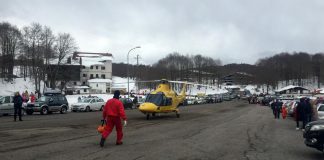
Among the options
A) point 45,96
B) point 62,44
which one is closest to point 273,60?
point 62,44

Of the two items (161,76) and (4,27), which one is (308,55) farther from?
(4,27)

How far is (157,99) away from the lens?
27516mm

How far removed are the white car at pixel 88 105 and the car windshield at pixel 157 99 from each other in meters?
14.8

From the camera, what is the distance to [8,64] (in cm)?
8569

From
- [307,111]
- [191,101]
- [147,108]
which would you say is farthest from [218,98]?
[307,111]

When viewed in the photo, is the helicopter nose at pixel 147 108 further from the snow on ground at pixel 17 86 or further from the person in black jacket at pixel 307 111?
the snow on ground at pixel 17 86

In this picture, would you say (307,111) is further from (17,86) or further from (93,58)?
(93,58)

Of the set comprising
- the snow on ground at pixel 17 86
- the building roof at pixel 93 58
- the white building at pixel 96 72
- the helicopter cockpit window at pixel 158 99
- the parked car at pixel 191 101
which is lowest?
the parked car at pixel 191 101

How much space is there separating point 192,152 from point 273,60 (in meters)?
162

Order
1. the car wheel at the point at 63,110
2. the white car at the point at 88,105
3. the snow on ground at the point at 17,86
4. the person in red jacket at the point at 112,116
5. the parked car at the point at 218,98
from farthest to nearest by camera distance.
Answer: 1. the parked car at the point at 218,98
2. the snow on ground at the point at 17,86
3. the white car at the point at 88,105
4. the car wheel at the point at 63,110
5. the person in red jacket at the point at 112,116

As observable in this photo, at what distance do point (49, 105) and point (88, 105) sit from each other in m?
7.22

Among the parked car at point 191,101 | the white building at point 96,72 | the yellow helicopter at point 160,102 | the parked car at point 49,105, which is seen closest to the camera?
the yellow helicopter at point 160,102

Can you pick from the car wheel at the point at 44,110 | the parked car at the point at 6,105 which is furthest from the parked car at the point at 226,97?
the parked car at the point at 6,105

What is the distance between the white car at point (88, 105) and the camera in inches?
1601
